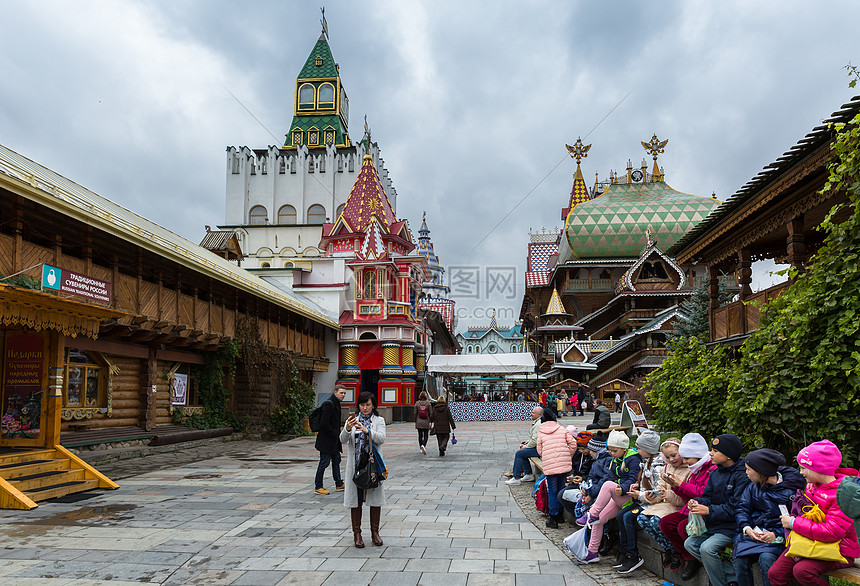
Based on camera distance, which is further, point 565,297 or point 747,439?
point 565,297

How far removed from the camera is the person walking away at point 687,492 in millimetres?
5516

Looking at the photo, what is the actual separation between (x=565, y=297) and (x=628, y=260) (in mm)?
5750

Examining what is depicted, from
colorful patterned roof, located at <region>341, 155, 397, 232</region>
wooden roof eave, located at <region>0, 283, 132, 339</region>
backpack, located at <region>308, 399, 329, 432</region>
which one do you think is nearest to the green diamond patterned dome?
colorful patterned roof, located at <region>341, 155, 397, 232</region>

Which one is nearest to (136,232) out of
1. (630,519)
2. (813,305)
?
(630,519)

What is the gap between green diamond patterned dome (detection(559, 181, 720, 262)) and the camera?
53.7 metres

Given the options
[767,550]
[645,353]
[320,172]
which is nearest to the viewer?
[767,550]

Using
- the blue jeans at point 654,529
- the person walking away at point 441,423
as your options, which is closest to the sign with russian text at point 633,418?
the person walking away at point 441,423

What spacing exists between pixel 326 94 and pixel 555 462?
52.2 metres

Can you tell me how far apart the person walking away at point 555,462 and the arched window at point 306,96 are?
51714 millimetres

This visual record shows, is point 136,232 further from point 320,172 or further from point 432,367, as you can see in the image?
point 320,172

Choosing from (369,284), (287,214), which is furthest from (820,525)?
(287,214)

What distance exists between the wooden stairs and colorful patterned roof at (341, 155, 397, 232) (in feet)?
81.4

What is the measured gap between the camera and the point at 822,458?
4328 millimetres

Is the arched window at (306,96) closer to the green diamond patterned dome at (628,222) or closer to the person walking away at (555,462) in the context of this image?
the green diamond patterned dome at (628,222)
